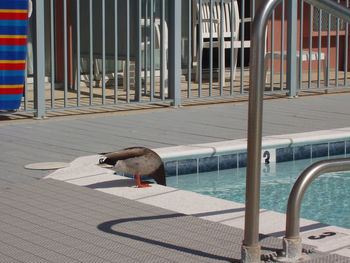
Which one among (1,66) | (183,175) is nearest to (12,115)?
(1,66)

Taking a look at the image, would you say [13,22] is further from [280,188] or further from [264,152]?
[280,188]

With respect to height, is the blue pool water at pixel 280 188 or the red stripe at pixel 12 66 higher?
the red stripe at pixel 12 66

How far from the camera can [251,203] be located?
3.59 m

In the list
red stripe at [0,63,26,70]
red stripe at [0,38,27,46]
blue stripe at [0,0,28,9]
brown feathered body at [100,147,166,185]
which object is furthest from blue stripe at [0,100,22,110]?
brown feathered body at [100,147,166,185]

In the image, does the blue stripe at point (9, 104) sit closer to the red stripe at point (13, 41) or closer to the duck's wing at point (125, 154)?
the red stripe at point (13, 41)

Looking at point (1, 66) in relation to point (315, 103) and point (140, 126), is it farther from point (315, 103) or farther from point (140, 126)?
point (315, 103)

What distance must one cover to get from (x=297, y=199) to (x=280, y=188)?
287cm

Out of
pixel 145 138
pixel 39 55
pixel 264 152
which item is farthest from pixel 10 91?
pixel 264 152

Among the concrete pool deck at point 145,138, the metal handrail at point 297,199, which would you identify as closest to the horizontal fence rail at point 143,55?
the concrete pool deck at point 145,138

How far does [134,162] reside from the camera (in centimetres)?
533

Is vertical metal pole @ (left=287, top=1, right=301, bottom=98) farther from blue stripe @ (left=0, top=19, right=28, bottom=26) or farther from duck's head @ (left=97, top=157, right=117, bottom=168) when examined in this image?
duck's head @ (left=97, top=157, right=117, bottom=168)

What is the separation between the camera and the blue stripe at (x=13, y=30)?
317 inches

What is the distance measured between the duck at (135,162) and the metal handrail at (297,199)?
5.74 feet

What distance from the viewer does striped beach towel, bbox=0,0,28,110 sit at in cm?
806
